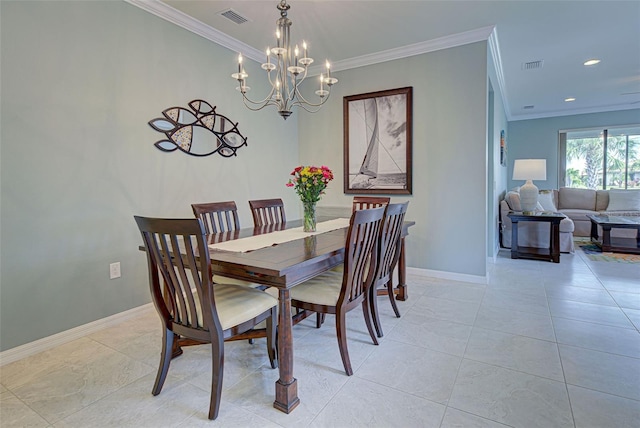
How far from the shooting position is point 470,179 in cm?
343

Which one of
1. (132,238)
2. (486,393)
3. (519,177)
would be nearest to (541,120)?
(519,177)

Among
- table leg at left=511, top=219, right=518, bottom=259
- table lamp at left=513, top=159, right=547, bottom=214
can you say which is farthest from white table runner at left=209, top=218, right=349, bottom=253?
table lamp at left=513, top=159, right=547, bottom=214

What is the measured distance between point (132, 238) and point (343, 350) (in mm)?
1928

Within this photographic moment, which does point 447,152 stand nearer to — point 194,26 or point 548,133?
point 194,26

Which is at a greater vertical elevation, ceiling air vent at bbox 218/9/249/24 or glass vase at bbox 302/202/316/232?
ceiling air vent at bbox 218/9/249/24

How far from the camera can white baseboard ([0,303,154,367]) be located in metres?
2.04

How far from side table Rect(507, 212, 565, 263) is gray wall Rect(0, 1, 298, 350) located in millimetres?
4133

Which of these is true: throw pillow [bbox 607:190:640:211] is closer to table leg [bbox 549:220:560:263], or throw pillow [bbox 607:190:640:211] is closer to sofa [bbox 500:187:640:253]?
sofa [bbox 500:187:640:253]

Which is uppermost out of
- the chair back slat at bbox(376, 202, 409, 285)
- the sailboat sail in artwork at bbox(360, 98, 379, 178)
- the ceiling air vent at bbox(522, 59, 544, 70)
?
the ceiling air vent at bbox(522, 59, 544, 70)

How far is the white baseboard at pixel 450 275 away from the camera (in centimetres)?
345

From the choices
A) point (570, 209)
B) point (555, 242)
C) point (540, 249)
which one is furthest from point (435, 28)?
point (570, 209)

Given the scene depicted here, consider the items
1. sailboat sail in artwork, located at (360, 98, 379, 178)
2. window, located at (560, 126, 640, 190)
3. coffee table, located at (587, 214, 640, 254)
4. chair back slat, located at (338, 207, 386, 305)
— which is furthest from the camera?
window, located at (560, 126, 640, 190)

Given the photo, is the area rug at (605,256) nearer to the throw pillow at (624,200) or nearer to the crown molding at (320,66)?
the throw pillow at (624,200)

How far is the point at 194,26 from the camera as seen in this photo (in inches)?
120
